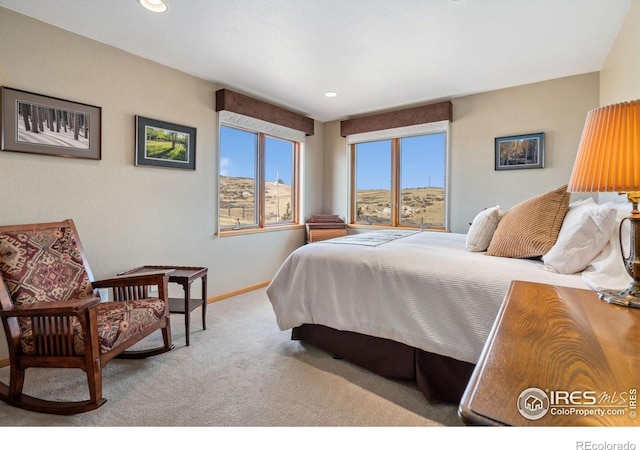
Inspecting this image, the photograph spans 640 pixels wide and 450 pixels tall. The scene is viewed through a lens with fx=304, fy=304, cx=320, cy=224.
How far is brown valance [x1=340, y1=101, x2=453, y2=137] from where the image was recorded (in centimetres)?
380

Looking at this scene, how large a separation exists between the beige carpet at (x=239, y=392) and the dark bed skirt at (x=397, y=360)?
0.19 feet

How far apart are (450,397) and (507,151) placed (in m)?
2.89

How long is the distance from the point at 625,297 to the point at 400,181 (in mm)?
3493

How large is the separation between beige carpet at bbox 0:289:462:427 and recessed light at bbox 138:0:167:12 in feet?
8.00

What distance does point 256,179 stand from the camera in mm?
4062

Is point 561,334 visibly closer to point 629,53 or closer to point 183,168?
point 629,53

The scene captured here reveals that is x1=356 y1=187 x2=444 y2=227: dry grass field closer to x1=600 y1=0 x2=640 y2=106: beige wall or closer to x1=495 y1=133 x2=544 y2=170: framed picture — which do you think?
x1=495 y1=133 x2=544 y2=170: framed picture

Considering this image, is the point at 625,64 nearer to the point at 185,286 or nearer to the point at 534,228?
the point at 534,228

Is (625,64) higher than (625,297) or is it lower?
higher

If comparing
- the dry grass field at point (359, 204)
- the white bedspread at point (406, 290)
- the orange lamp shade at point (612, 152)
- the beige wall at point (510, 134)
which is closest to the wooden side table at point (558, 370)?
the orange lamp shade at point (612, 152)

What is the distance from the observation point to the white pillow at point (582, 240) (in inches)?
57.8

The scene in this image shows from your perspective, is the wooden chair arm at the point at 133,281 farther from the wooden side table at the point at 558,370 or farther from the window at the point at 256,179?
the wooden side table at the point at 558,370

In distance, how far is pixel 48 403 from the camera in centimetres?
163

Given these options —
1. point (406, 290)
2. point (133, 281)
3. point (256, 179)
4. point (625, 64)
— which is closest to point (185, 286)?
point (133, 281)
